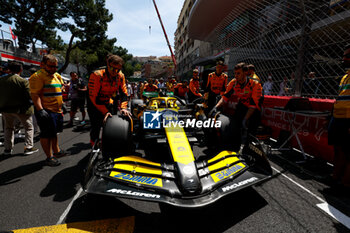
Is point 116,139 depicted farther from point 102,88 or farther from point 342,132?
point 342,132

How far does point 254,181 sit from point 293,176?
140cm

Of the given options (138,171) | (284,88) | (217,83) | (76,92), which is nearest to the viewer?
(138,171)

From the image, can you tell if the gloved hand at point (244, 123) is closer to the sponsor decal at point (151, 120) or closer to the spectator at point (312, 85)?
the sponsor decal at point (151, 120)

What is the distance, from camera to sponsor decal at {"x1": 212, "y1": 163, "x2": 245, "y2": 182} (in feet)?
6.31

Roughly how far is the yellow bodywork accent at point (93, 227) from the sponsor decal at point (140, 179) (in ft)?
1.43

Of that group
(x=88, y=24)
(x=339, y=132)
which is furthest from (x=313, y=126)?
(x=88, y=24)

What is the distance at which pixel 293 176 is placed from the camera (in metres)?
2.82

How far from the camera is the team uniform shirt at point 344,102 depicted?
2.36 meters

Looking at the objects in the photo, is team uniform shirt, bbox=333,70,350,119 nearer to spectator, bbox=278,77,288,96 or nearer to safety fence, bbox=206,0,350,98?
safety fence, bbox=206,0,350,98

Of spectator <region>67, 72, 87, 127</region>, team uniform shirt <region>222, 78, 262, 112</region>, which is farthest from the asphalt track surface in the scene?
spectator <region>67, 72, 87, 127</region>

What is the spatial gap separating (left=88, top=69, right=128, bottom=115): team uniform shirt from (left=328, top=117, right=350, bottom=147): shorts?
3169mm

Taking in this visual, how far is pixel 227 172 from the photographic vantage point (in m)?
2.01

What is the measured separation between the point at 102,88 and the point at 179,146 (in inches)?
68.9

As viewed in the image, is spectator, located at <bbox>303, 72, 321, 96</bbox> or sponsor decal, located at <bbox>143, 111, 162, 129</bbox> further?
spectator, located at <bbox>303, 72, 321, 96</bbox>
